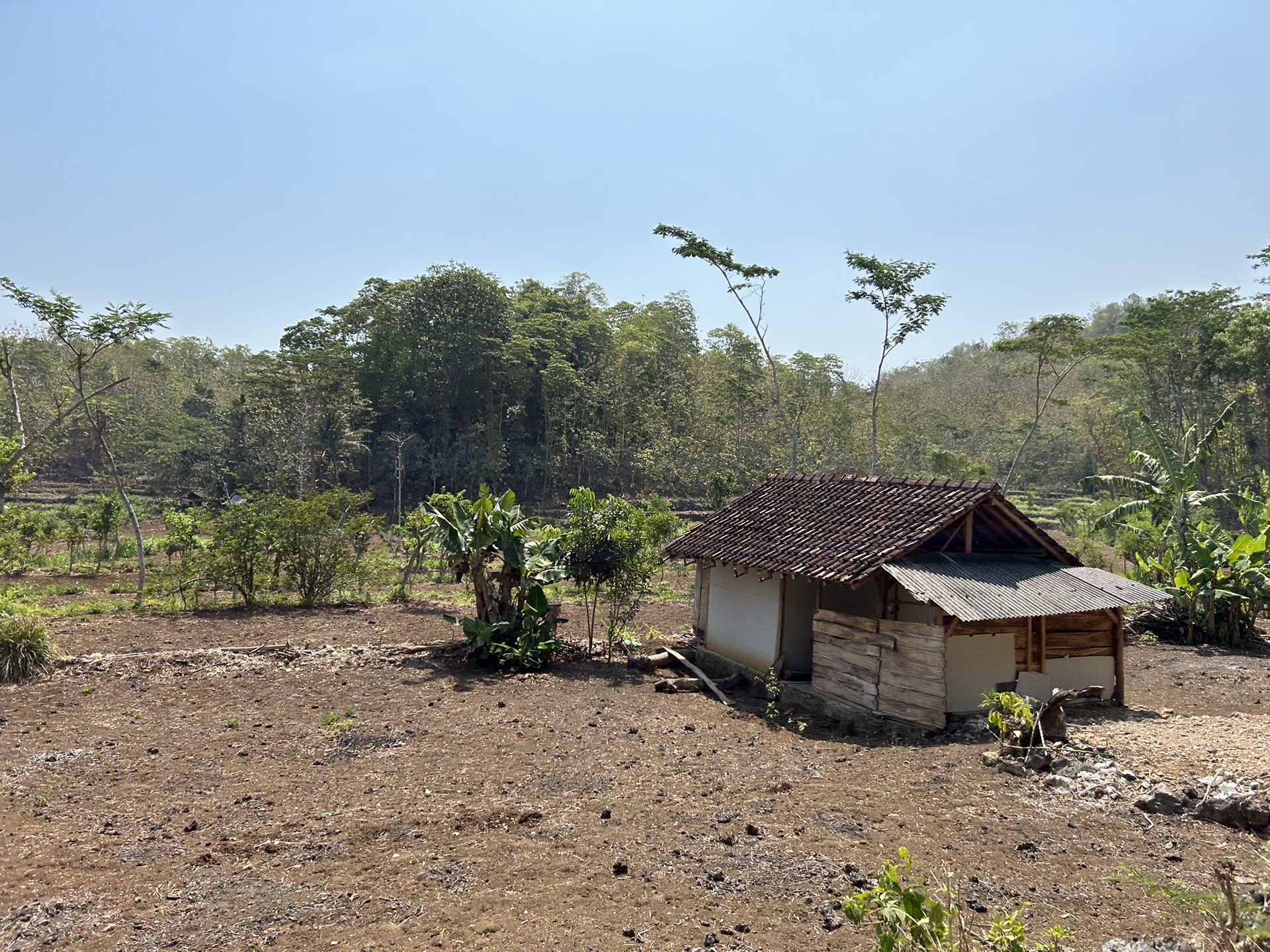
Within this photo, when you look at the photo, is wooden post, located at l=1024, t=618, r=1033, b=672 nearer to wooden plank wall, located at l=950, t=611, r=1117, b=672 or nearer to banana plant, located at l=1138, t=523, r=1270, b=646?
wooden plank wall, located at l=950, t=611, r=1117, b=672

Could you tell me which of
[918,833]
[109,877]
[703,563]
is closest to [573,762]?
[918,833]

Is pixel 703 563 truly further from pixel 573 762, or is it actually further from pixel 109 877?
pixel 109 877

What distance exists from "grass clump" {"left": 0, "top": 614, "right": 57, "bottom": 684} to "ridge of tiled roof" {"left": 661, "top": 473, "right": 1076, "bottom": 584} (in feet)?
31.3

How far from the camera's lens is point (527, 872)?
5703 millimetres

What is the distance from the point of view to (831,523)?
38.5 ft

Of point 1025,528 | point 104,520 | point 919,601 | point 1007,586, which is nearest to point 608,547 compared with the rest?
point 919,601

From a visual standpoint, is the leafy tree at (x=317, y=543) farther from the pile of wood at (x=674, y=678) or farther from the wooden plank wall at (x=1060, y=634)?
the wooden plank wall at (x=1060, y=634)

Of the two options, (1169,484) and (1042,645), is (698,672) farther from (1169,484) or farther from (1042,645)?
(1169,484)

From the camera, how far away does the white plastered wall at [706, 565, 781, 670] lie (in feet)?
39.8

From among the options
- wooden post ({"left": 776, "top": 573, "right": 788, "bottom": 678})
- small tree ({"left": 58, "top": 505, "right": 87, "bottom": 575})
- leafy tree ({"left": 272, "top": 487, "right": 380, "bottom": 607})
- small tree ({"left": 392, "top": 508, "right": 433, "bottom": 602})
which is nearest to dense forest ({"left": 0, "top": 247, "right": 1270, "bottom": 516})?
small tree ({"left": 58, "top": 505, "right": 87, "bottom": 575})

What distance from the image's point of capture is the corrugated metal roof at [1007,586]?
361 inches

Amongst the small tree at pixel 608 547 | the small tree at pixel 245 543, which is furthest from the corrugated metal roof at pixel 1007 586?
the small tree at pixel 245 543

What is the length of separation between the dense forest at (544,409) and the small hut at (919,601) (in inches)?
745

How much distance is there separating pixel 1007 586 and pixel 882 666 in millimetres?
1949
